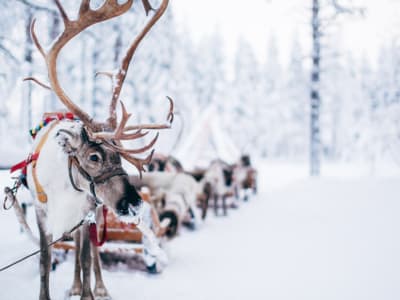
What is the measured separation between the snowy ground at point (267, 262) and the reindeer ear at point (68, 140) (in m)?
1.32

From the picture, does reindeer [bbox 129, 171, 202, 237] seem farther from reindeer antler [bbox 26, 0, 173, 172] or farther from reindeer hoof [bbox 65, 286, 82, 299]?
reindeer antler [bbox 26, 0, 173, 172]

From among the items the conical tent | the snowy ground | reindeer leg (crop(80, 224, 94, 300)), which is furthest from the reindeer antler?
the conical tent

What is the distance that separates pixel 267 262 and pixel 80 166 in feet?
9.91

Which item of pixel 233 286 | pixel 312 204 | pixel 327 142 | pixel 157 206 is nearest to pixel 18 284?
pixel 233 286

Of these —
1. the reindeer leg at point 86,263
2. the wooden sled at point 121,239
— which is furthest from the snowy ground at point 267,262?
the reindeer leg at point 86,263

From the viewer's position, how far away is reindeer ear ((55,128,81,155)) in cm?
268

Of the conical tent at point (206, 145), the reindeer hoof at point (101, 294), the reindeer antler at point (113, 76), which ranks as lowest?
the reindeer hoof at point (101, 294)

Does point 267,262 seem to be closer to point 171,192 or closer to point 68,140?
point 171,192

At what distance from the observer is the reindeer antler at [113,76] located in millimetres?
2859

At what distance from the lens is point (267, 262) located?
186 inches

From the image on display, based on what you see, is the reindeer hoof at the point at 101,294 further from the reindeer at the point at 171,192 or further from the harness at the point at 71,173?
the reindeer at the point at 171,192

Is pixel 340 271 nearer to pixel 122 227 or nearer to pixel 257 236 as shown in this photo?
pixel 257 236

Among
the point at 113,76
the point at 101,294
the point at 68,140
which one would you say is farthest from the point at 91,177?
the point at 101,294

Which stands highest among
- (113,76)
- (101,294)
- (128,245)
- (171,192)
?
(113,76)
